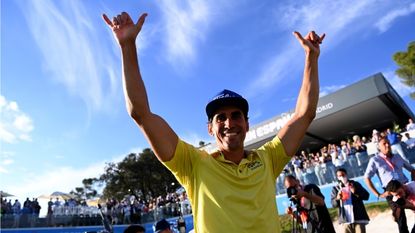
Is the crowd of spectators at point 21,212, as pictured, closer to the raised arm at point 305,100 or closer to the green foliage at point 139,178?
the raised arm at point 305,100

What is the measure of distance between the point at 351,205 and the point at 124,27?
678 centimetres

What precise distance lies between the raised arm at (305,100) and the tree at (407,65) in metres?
30.9

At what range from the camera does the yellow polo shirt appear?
1941 mm

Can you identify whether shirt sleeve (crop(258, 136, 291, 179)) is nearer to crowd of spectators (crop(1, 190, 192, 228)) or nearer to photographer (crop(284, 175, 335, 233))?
photographer (crop(284, 175, 335, 233))

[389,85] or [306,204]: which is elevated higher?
[389,85]

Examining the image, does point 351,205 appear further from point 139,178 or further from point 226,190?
point 139,178

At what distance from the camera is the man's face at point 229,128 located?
2.23m

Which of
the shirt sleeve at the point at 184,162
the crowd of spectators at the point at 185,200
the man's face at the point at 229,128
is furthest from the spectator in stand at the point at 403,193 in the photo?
the crowd of spectators at the point at 185,200

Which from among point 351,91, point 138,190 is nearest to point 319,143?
point 351,91

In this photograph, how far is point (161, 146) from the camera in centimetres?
200

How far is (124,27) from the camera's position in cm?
215

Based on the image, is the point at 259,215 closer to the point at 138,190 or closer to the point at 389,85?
the point at 389,85

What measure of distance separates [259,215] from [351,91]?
2131cm

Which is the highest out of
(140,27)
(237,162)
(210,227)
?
(140,27)
